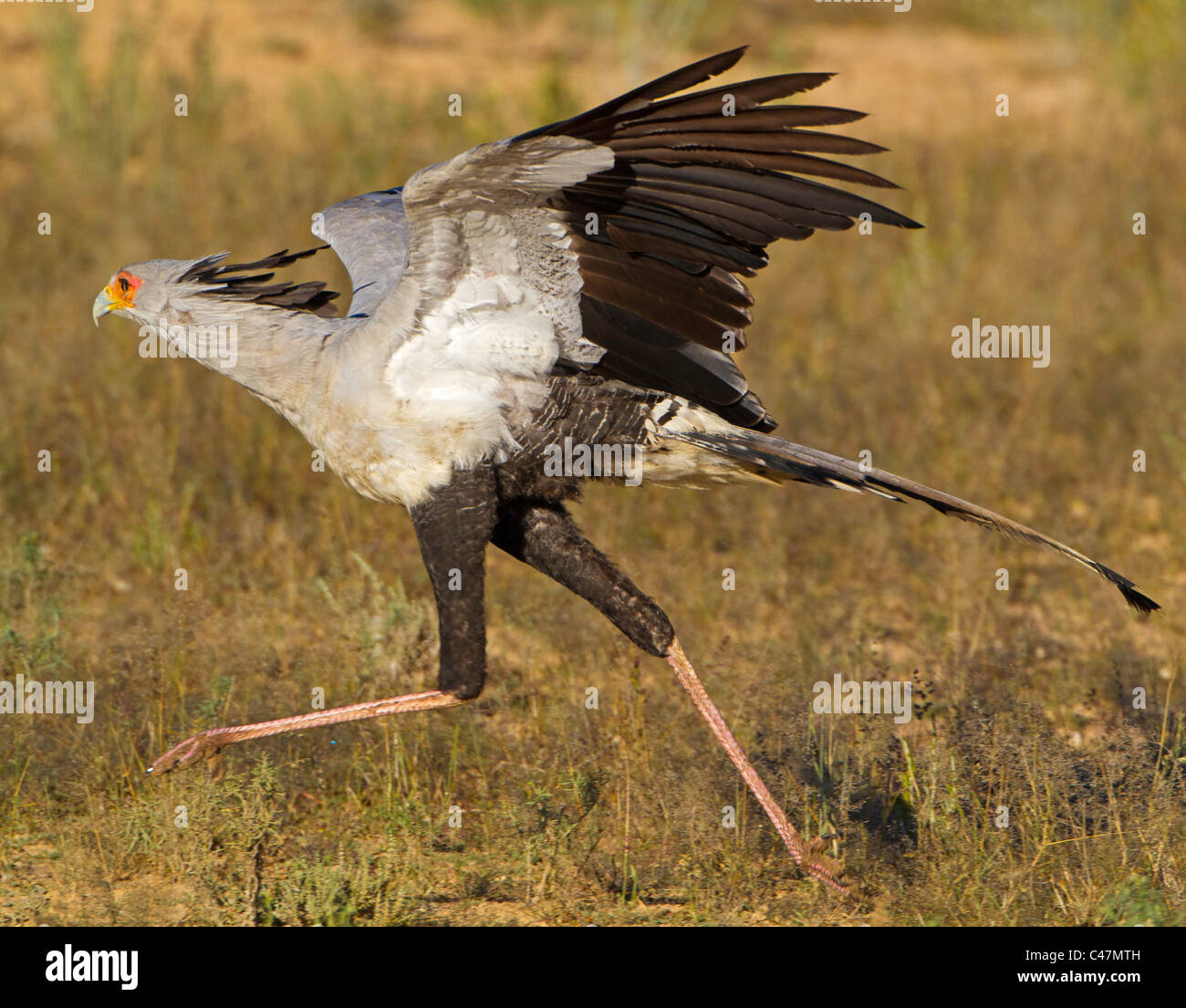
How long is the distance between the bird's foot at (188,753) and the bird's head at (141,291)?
133 centimetres

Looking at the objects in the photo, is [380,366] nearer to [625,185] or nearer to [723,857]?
[625,185]

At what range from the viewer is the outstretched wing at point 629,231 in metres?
3.49

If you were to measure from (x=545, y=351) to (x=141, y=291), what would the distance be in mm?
1344

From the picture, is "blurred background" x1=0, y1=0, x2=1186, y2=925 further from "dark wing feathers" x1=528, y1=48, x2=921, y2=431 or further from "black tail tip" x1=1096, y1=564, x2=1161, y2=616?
"dark wing feathers" x1=528, y1=48, x2=921, y2=431

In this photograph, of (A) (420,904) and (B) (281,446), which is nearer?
(A) (420,904)

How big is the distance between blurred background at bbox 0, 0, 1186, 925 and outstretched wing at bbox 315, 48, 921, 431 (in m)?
1.18

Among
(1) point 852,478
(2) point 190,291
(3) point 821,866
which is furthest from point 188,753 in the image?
(1) point 852,478

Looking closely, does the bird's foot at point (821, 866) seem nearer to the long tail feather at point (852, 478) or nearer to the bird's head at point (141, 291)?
the long tail feather at point (852, 478)

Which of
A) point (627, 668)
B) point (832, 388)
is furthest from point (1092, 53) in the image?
point (627, 668)

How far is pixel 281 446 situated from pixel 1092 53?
10167mm

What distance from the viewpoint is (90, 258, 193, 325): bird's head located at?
4.31 m

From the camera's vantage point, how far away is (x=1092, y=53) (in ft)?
44.2

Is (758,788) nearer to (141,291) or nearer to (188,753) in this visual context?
(188,753)

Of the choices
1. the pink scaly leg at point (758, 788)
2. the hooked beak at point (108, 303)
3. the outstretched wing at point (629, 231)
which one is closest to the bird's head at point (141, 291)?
the hooked beak at point (108, 303)
